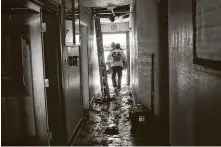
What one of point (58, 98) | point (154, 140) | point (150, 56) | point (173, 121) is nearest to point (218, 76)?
point (173, 121)

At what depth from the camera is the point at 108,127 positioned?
20.4 feet

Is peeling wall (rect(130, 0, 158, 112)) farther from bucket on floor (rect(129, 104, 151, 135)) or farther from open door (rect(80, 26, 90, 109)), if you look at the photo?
open door (rect(80, 26, 90, 109))

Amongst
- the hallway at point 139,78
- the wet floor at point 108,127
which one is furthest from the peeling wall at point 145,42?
the wet floor at point 108,127

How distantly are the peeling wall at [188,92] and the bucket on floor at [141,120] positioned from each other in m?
1.28

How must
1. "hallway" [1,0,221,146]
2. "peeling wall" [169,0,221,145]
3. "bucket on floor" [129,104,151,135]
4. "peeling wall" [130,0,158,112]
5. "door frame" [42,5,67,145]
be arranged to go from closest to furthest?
"peeling wall" [169,0,221,145] → "hallway" [1,0,221,146] → "door frame" [42,5,67,145] → "bucket on floor" [129,104,151,135] → "peeling wall" [130,0,158,112]

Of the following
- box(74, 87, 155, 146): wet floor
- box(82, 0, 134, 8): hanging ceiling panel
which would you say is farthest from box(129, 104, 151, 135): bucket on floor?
Result: box(82, 0, 134, 8): hanging ceiling panel

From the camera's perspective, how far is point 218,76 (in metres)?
2.08

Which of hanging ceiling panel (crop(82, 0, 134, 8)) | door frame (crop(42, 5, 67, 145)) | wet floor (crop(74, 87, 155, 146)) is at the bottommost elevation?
wet floor (crop(74, 87, 155, 146))

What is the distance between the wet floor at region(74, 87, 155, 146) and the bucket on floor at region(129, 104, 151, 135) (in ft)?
0.47

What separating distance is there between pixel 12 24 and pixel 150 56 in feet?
12.4

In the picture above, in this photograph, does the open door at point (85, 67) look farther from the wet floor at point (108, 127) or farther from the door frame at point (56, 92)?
the door frame at point (56, 92)

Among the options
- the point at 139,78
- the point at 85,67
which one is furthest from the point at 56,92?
the point at 85,67

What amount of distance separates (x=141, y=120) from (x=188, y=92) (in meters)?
2.49

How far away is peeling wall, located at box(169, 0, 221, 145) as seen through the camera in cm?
228
